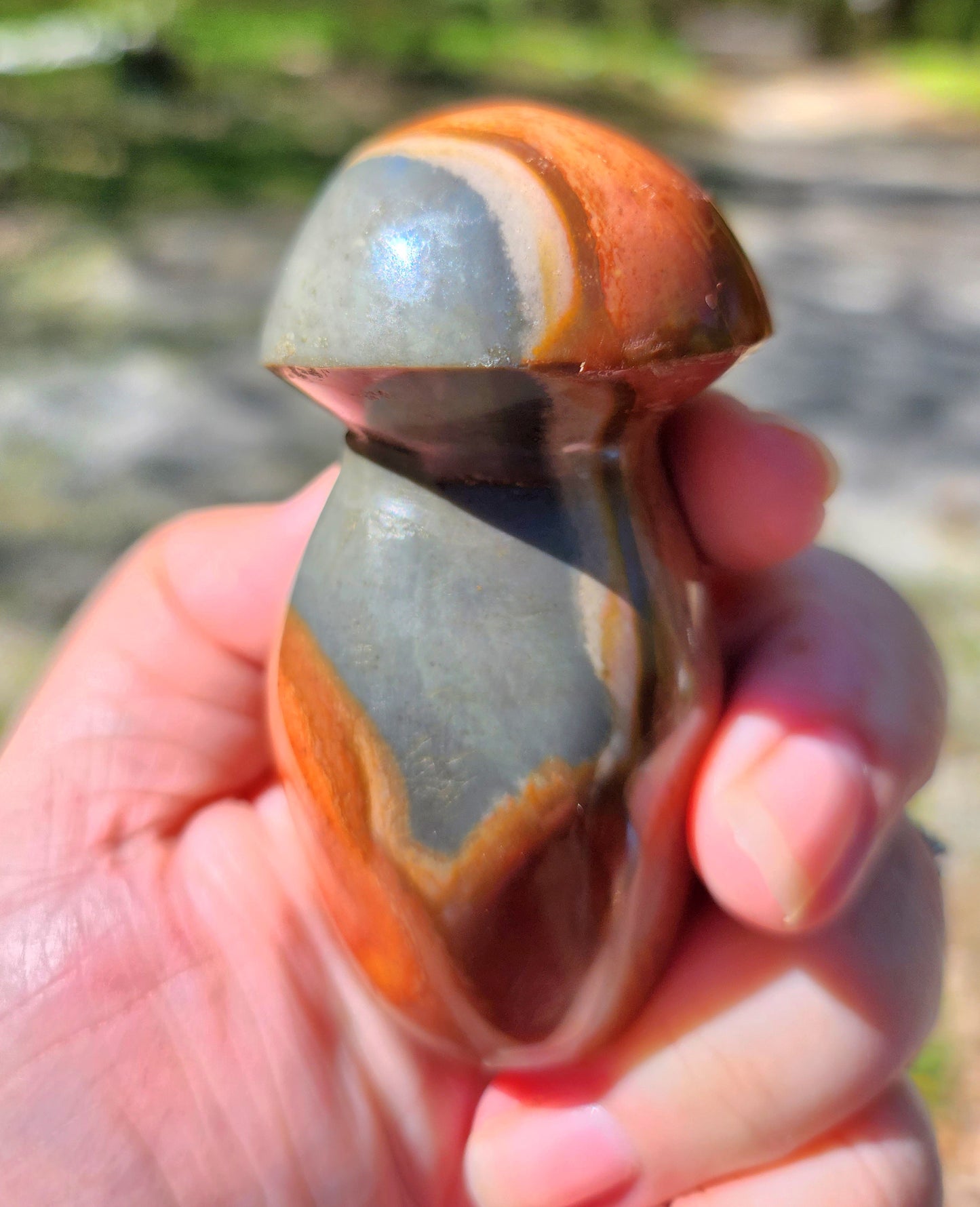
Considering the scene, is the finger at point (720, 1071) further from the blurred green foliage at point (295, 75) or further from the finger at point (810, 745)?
the blurred green foliage at point (295, 75)

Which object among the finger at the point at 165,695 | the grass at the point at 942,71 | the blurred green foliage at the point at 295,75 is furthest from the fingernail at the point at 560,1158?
the grass at the point at 942,71

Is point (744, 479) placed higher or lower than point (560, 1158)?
higher

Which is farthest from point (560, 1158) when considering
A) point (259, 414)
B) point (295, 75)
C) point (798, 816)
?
point (295, 75)

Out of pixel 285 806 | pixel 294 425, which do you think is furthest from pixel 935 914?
pixel 294 425

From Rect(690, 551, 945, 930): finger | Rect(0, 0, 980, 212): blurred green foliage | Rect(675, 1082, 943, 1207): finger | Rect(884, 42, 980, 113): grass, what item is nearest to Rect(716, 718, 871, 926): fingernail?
Rect(690, 551, 945, 930): finger

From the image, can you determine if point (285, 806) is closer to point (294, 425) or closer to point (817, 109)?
point (294, 425)

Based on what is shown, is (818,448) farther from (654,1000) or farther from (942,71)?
(942,71)
